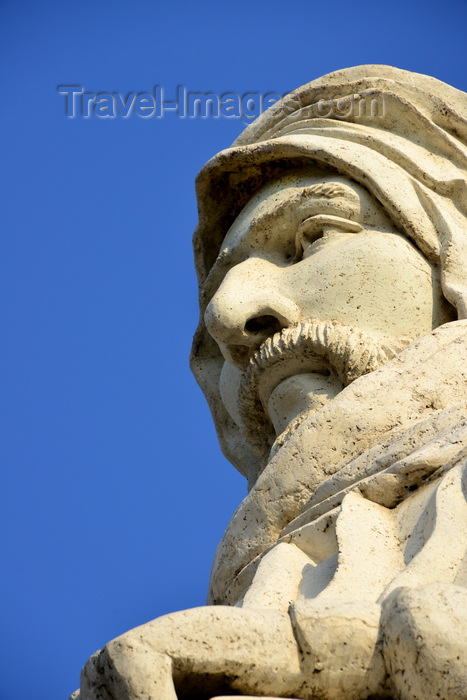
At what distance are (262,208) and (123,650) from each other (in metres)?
3.33

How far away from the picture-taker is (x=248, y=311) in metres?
5.04

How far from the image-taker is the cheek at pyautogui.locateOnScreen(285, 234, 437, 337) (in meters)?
4.92

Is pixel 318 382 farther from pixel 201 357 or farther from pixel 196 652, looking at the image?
pixel 196 652

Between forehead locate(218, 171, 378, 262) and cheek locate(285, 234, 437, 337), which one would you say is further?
forehead locate(218, 171, 378, 262)

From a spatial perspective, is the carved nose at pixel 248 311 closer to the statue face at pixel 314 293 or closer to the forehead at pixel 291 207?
the statue face at pixel 314 293

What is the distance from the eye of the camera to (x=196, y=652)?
8.44 feet

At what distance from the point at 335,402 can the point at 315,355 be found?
2.12 ft

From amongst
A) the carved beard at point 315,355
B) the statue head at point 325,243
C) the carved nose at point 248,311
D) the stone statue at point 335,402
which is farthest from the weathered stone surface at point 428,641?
the carved nose at point 248,311

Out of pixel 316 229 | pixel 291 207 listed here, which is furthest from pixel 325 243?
pixel 291 207

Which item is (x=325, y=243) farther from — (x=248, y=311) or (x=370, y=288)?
(x=248, y=311)

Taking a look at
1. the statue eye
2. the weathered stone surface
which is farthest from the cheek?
the weathered stone surface

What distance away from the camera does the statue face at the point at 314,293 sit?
4906 mm

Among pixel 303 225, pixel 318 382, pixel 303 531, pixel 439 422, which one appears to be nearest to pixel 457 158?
pixel 303 225

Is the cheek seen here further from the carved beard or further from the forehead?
the forehead
